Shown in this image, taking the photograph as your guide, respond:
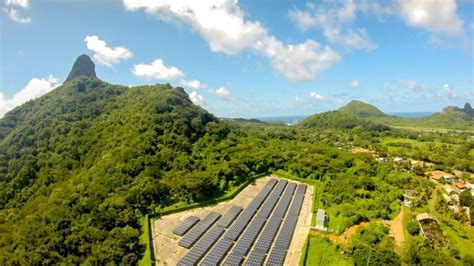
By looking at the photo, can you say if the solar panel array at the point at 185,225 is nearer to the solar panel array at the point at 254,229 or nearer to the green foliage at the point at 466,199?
the solar panel array at the point at 254,229

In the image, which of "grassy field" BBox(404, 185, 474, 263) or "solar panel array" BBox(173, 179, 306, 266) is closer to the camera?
"solar panel array" BBox(173, 179, 306, 266)

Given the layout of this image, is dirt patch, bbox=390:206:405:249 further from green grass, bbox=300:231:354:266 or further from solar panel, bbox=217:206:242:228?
solar panel, bbox=217:206:242:228

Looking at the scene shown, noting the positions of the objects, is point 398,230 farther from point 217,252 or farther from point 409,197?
point 217,252

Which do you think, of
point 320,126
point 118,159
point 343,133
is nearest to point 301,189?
point 118,159

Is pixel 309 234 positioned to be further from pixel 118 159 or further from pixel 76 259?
pixel 118 159

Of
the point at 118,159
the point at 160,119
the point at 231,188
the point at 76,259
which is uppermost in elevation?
the point at 160,119

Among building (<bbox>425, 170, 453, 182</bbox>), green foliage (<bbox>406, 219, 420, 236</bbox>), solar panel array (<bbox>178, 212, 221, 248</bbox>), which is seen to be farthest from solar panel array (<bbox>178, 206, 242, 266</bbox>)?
building (<bbox>425, 170, 453, 182</bbox>)

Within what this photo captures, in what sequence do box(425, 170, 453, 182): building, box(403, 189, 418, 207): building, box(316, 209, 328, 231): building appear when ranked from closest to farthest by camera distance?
box(316, 209, 328, 231): building → box(403, 189, 418, 207): building → box(425, 170, 453, 182): building
